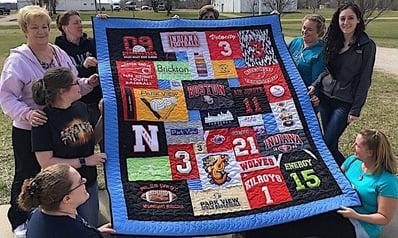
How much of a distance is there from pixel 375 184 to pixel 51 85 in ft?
6.39

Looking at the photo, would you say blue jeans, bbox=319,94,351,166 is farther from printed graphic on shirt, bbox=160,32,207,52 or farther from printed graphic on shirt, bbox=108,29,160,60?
printed graphic on shirt, bbox=108,29,160,60

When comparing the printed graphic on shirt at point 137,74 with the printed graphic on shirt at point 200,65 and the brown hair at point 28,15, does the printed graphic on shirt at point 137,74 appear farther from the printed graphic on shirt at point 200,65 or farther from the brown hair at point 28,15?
the brown hair at point 28,15

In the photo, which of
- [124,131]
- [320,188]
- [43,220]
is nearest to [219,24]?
[124,131]

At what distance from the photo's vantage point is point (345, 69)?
129 inches

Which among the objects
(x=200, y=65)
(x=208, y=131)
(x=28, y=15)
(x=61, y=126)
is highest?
(x=28, y=15)

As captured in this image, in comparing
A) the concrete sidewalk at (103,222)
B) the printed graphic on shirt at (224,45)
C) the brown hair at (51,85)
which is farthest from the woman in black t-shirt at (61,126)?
the printed graphic on shirt at (224,45)

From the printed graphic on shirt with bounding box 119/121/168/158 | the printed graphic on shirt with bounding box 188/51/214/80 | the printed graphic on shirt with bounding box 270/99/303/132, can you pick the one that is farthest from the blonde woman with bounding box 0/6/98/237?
the printed graphic on shirt with bounding box 270/99/303/132

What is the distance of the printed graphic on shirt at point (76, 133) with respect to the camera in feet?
8.11

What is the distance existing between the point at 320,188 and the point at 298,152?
0.32 meters

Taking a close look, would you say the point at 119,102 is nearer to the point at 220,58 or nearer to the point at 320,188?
the point at 220,58

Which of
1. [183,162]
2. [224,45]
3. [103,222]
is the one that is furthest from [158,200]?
[224,45]

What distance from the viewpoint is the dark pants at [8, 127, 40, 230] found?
9.00 ft

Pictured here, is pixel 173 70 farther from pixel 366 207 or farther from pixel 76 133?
pixel 366 207

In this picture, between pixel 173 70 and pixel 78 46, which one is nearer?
pixel 173 70
